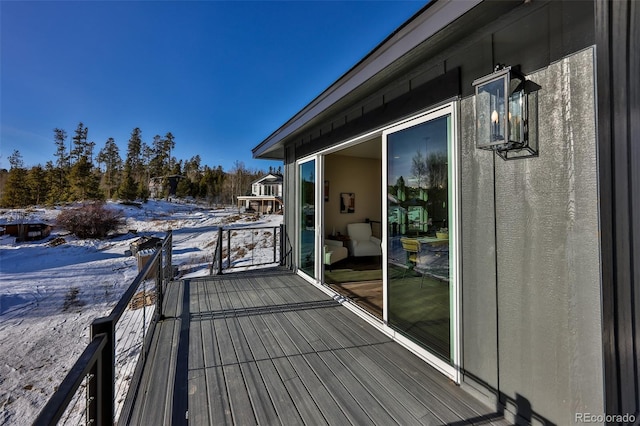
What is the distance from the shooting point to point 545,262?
1.54 metres

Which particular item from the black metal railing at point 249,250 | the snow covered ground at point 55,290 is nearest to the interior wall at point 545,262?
the black metal railing at point 249,250

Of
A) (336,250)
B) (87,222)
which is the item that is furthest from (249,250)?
(87,222)

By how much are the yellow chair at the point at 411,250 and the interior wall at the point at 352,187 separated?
3593 mm

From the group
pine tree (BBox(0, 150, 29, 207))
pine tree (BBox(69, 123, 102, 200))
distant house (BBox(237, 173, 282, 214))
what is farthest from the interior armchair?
pine tree (BBox(0, 150, 29, 207))

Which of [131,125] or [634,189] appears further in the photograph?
[131,125]

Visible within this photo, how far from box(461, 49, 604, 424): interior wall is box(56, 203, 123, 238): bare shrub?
18221mm

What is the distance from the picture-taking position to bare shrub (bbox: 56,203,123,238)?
14.8 meters

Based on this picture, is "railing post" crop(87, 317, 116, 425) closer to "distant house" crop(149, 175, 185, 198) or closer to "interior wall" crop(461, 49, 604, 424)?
"interior wall" crop(461, 49, 604, 424)

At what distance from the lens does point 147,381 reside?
80.6 inches

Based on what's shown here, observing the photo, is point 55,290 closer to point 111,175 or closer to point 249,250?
point 249,250

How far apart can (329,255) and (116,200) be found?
25875 mm

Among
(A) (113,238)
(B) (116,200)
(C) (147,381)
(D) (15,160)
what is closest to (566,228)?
(C) (147,381)

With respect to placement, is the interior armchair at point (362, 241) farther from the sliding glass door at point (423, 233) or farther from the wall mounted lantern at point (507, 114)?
the wall mounted lantern at point (507, 114)

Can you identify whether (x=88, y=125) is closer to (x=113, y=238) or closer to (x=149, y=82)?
(x=113, y=238)
